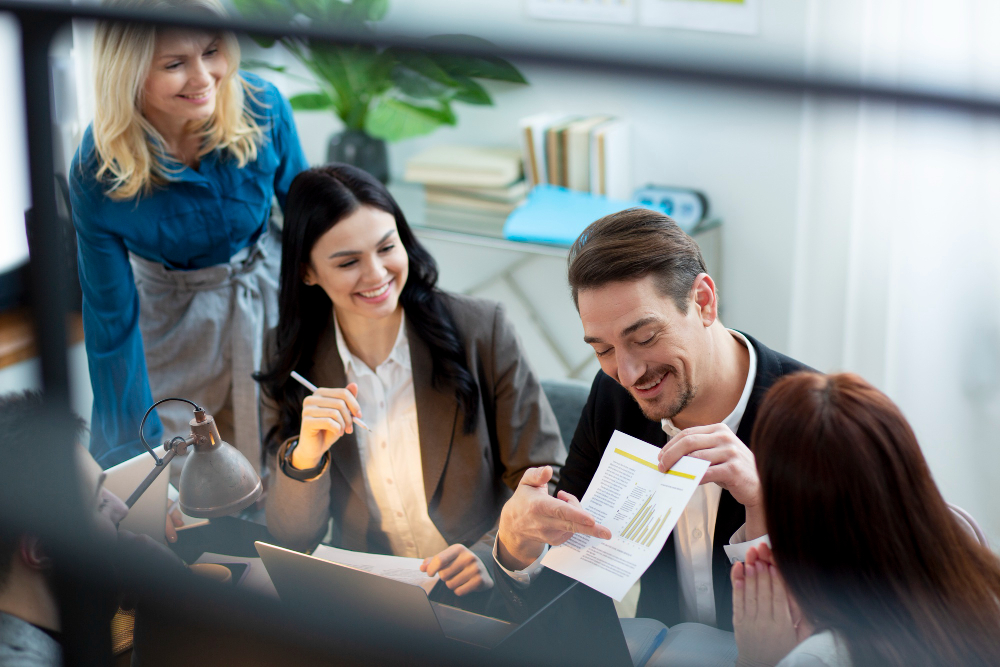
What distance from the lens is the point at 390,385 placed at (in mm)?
1736

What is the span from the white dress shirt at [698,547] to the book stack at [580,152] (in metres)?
1.63

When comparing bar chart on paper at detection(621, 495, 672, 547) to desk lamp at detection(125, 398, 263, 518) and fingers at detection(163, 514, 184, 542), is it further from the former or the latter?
fingers at detection(163, 514, 184, 542)

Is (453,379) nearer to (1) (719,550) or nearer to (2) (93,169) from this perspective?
(1) (719,550)

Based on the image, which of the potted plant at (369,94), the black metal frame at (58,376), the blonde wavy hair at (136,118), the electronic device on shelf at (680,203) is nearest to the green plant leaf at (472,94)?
the potted plant at (369,94)

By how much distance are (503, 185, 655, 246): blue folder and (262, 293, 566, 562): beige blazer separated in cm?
111

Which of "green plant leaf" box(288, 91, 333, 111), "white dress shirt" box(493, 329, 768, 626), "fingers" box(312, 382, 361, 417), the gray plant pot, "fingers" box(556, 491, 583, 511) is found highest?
"green plant leaf" box(288, 91, 333, 111)

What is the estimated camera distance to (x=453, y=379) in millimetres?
1669

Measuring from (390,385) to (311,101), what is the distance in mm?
1785

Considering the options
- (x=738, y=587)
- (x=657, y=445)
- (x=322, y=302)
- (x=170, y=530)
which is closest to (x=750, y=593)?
(x=738, y=587)

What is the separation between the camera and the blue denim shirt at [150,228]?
4.08ft

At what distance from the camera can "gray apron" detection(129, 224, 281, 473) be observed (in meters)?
1.91

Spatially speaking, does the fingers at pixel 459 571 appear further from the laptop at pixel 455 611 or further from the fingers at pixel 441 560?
the laptop at pixel 455 611

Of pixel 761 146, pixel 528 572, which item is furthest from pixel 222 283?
pixel 761 146

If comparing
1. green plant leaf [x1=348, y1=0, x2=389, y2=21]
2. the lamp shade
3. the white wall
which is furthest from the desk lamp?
green plant leaf [x1=348, y1=0, x2=389, y2=21]
